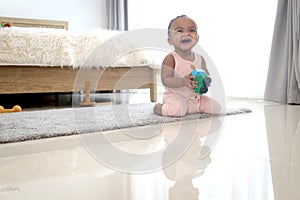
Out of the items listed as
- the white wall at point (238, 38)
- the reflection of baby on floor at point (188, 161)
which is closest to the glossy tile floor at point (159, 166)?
the reflection of baby on floor at point (188, 161)

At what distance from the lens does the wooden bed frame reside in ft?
7.50

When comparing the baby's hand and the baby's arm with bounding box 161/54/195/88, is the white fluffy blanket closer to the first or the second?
the baby's arm with bounding box 161/54/195/88

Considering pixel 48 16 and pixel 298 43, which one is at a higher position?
pixel 48 16

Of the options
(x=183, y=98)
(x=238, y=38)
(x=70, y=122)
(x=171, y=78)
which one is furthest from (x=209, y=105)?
(x=238, y=38)

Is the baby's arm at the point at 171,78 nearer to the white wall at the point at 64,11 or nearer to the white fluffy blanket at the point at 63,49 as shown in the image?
the white fluffy blanket at the point at 63,49

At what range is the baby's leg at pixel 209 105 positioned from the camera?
1700mm

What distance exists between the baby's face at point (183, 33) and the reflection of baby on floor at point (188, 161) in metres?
0.43

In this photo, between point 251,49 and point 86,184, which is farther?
point 251,49

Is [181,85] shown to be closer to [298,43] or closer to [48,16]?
[298,43]

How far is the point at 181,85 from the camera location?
1.57 metres

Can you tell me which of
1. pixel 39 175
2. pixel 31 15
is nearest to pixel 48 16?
pixel 31 15

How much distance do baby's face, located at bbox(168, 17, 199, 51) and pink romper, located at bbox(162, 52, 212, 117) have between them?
6 cm

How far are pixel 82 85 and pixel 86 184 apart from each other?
1.65 metres

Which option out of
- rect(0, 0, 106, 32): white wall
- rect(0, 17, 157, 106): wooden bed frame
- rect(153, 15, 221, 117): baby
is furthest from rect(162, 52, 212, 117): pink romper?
rect(0, 0, 106, 32): white wall
